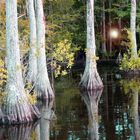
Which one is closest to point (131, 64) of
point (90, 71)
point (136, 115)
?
point (90, 71)

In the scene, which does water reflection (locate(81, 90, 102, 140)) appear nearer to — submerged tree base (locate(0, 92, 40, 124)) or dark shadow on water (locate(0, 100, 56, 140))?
dark shadow on water (locate(0, 100, 56, 140))

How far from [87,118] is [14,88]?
2465 mm

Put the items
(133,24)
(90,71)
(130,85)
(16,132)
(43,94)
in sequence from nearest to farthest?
(16,132) → (43,94) → (90,71) → (130,85) → (133,24)

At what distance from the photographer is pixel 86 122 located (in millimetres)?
14289

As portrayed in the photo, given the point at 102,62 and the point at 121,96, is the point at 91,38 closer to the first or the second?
the point at 121,96

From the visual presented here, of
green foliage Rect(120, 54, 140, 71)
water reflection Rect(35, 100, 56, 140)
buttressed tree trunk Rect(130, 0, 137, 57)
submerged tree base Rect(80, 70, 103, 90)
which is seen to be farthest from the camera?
buttressed tree trunk Rect(130, 0, 137, 57)

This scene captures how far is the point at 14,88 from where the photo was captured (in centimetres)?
1466

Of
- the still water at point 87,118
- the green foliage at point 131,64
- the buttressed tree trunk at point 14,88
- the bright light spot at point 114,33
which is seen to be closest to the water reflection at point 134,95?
the still water at point 87,118

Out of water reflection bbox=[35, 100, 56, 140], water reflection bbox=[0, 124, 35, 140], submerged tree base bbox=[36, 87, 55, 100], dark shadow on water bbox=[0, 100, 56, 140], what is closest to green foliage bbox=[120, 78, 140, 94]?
submerged tree base bbox=[36, 87, 55, 100]

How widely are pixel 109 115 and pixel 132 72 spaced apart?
524 inches

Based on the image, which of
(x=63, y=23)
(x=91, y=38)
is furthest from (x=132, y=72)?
(x=63, y=23)

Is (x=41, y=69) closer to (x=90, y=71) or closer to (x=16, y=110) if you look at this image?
(x=90, y=71)

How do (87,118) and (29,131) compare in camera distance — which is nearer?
(29,131)

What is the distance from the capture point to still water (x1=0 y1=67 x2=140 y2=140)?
12.6 meters
